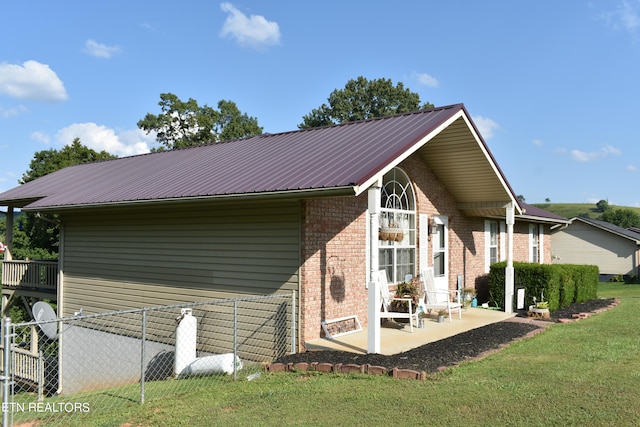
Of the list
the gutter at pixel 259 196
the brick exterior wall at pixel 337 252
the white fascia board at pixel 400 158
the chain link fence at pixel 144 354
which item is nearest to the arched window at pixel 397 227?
the brick exterior wall at pixel 337 252

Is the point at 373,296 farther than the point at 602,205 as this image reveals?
No

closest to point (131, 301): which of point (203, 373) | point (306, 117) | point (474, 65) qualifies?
point (203, 373)

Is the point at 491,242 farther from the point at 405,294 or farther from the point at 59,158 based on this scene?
the point at 59,158

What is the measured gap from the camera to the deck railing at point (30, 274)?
14.1 m

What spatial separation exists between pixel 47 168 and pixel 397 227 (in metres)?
26.0

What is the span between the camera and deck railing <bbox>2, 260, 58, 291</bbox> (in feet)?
46.2

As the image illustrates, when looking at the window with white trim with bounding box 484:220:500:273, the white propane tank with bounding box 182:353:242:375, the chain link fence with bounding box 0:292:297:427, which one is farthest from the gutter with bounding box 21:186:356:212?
the window with white trim with bounding box 484:220:500:273

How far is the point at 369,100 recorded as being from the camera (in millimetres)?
42688

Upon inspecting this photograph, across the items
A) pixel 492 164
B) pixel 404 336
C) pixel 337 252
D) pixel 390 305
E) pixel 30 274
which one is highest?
pixel 492 164

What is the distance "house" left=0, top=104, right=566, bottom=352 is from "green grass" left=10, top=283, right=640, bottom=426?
1.65m

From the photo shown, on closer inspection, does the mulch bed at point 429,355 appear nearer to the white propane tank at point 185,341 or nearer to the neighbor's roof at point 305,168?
the white propane tank at point 185,341

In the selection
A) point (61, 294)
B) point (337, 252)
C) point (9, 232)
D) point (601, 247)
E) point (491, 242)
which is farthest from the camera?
point (601, 247)

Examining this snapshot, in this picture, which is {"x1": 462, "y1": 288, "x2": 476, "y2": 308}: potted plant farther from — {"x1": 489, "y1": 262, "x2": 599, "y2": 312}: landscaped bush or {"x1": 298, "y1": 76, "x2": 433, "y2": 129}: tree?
{"x1": 298, "y1": 76, "x2": 433, "y2": 129}: tree

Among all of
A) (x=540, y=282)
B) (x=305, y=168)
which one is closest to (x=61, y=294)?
(x=305, y=168)
